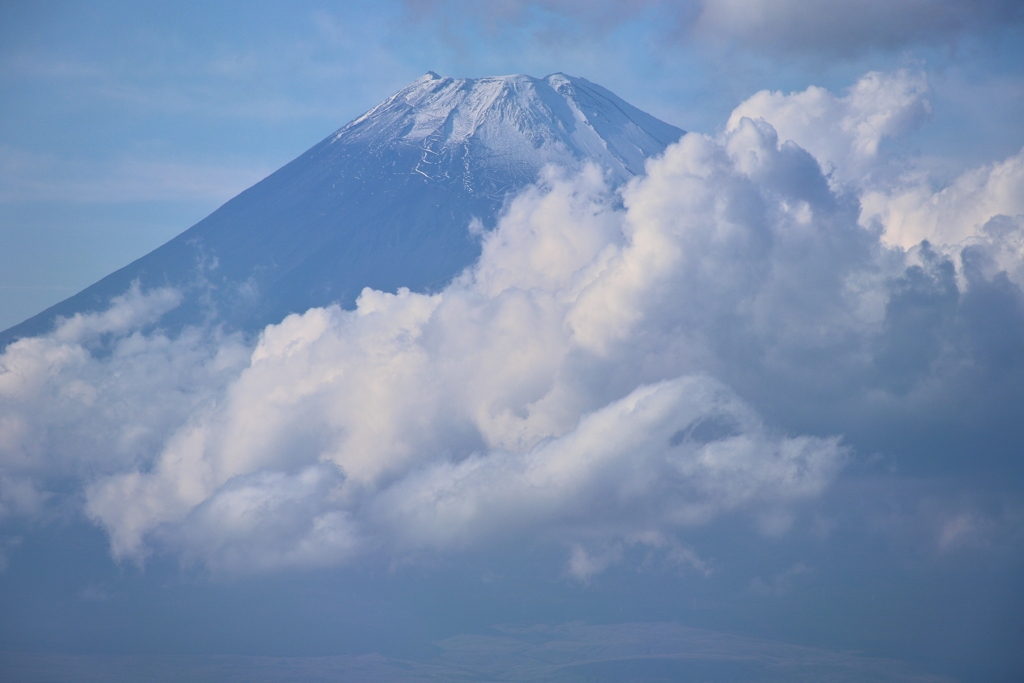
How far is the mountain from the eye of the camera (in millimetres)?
120562

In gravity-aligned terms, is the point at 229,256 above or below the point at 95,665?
above

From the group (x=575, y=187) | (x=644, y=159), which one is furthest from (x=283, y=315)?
(x=644, y=159)

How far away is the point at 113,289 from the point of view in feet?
449

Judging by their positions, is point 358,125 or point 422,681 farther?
point 422,681

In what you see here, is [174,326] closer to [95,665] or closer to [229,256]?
[229,256]

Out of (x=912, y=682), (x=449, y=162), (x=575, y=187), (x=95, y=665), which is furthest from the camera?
(x=912, y=682)

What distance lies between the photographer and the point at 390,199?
419 feet

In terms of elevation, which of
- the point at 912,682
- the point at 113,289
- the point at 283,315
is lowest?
the point at 912,682

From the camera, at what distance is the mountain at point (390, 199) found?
121m

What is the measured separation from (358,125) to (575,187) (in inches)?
1747

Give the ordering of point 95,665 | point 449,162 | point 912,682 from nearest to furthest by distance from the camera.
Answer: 1. point 449,162
2. point 95,665
3. point 912,682

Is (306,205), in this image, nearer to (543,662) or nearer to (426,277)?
(426,277)

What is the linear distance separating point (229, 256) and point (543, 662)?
116525 mm

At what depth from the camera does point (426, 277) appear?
117250 millimetres
